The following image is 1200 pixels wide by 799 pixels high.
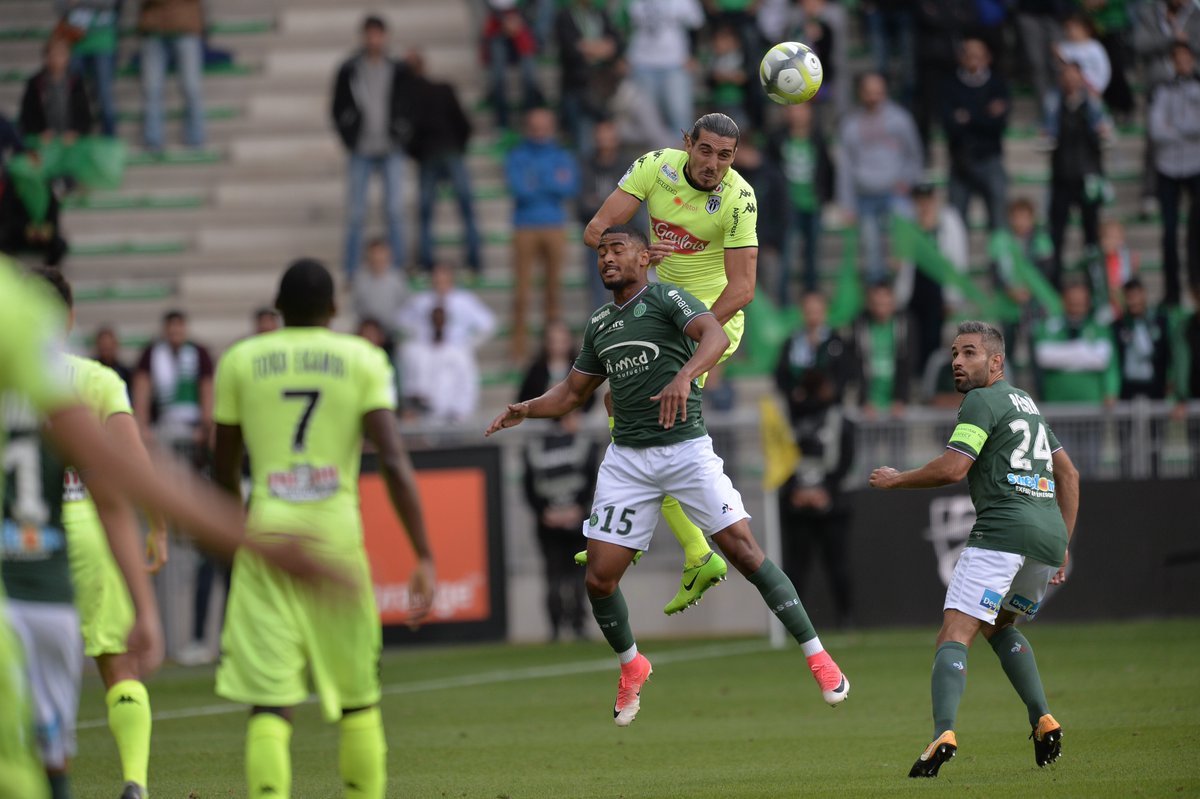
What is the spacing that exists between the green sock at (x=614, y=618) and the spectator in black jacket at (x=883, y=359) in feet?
28.4

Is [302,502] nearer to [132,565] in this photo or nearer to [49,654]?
[132,565]

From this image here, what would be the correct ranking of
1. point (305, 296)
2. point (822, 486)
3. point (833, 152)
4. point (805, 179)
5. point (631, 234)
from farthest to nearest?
1. point (833, 152)
2. point (805, 179)
3. point (822, 486)
4. point (631, 234)
5. point (305, 296)

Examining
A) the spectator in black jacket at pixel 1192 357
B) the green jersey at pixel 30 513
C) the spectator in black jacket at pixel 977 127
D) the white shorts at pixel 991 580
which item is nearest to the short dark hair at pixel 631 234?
the white shorts at pixel 991 580

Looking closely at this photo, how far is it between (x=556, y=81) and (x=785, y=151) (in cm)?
467

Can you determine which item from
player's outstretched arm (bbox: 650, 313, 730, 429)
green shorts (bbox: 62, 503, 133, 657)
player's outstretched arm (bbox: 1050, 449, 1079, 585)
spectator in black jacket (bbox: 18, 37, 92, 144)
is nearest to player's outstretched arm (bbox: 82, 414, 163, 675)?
green shorts (bbox: 62, 503, 133, 657)

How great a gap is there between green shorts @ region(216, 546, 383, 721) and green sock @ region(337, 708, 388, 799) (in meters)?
0.13

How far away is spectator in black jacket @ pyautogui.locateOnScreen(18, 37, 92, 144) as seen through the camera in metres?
22.8

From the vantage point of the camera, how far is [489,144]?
24359 millimetres

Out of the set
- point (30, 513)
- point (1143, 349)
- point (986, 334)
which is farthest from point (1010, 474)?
point (1143, 349)

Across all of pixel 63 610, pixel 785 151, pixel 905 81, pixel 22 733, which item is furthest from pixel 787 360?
pixel 22 733

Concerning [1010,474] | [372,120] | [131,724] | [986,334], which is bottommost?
[131,724]

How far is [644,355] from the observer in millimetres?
10094

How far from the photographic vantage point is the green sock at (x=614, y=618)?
411 inches

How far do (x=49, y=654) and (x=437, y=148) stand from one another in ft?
52.8
